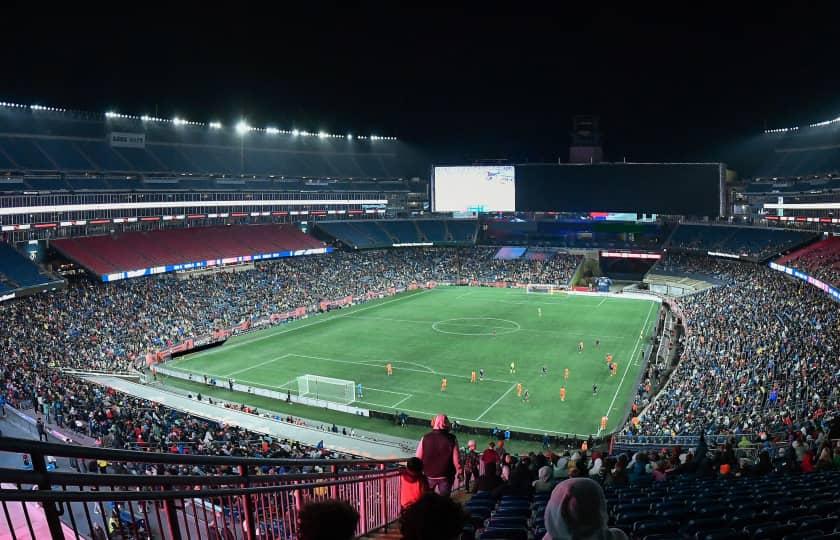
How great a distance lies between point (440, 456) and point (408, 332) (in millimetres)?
45394

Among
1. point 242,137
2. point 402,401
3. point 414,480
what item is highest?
point 242,137

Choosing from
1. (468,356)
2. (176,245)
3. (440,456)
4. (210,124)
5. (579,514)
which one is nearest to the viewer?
(579,514)

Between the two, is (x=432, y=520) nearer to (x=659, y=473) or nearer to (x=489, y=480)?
(x=489, y=480)

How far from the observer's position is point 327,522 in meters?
3.07

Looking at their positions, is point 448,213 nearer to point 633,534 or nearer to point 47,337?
point 47,337

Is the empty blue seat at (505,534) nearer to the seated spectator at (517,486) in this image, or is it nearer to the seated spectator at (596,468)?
the seated spectator at (517,486)

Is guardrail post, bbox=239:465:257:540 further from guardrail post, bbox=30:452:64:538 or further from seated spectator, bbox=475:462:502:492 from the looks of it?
seated spectator, bbox=475:462:502:492

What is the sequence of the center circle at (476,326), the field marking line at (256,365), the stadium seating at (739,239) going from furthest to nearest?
the stadium seating at (739,239)
the center circle at (476,326)
the field marking line at (256,365)

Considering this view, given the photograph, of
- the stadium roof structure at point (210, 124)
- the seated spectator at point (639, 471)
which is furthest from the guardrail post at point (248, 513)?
the stadium roof structure at point (210, 124)

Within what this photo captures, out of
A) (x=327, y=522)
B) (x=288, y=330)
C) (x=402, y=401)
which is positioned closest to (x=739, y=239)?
(x=288, y=330)

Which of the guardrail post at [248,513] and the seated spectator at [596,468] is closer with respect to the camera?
the guardrail post at [248,513]

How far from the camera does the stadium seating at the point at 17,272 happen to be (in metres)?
46.9

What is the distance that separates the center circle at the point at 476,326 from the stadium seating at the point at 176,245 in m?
25.2

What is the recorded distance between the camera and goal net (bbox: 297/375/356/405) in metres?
37.7
